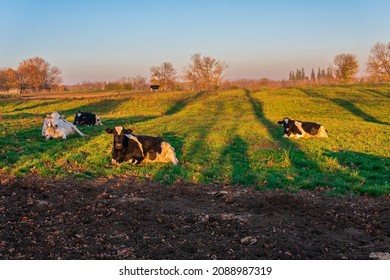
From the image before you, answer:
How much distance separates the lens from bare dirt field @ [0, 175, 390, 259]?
567 cm

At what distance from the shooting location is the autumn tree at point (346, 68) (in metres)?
82.9

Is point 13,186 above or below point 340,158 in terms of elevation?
above

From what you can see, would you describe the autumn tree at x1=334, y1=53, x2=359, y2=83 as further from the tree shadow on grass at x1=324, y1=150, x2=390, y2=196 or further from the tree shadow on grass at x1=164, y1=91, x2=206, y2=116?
the tree shadow on grass at x1=324, y1=150, x2=390, y2=196

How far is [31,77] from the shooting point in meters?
88.1

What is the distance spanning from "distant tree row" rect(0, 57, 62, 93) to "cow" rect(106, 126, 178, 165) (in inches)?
3192

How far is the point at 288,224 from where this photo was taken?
6.80m

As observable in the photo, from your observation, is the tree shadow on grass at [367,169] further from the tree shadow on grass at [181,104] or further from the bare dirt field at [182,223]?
the tree shadow on grass at [181,104]

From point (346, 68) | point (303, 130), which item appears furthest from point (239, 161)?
point (346, 68)

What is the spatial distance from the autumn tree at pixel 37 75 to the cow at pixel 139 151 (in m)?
81.6

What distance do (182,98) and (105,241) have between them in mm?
46311

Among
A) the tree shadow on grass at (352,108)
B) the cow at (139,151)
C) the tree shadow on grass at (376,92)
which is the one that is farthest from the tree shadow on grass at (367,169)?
the tree shadow on grass at (376,92)

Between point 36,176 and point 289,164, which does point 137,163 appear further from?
point 289,164

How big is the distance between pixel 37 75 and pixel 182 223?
301 feet

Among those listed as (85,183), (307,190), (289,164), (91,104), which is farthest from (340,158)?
(91,104)
